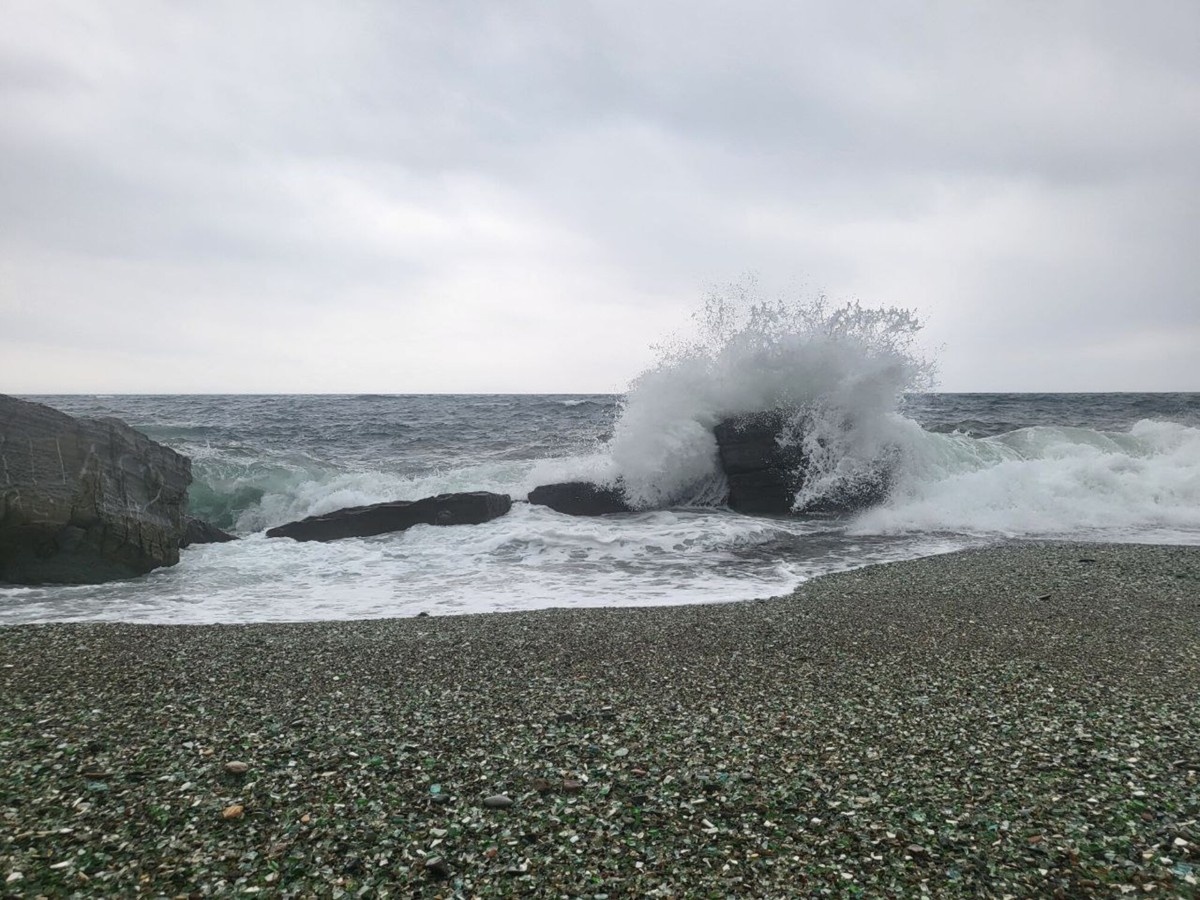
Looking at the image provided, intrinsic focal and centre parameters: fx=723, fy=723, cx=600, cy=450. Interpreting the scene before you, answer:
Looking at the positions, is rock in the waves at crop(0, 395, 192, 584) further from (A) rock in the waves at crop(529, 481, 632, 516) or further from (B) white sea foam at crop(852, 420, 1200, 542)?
(B) white sea foam at crop(852, 420, 1200, 542)

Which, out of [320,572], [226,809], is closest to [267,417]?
[320,572]

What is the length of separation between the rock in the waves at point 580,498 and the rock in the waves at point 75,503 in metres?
7.16

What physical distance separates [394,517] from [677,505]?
248 inches

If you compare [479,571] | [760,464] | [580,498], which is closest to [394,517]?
[479,571]

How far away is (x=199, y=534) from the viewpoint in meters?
12.7

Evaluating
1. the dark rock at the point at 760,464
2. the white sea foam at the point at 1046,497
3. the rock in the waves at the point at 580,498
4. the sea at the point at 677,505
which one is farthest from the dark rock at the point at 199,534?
the white sea foam at the point at 1046,497

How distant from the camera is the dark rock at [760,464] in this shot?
15.8 meters

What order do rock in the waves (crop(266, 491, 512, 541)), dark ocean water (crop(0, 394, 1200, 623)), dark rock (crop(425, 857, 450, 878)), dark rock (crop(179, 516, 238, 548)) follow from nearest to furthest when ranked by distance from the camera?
1. dark rock (crop(425, 857, 450, 878))
2. dark ocean water (crop(0, 394, 1200, 623))
3. dark rock (crop(179, 516, 238, 548))
4. rock in the waves (crop(266, 491, 512, 541))

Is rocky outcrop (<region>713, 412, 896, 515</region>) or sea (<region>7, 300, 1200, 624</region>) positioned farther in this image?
rocky outcrop (<region>713, 412, 896, 515</region>)

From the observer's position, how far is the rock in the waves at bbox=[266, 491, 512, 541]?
13.3 m

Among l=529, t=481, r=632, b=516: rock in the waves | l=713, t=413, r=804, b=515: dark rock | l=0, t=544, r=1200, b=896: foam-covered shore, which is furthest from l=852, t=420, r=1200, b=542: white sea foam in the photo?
l=0, t=544, r=1200, b=896: foam-covered shore

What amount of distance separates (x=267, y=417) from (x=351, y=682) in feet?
120

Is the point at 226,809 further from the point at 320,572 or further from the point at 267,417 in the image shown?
the point at 267,417

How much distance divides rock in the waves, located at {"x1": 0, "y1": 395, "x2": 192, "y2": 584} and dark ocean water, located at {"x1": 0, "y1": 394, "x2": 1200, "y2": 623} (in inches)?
17.2
